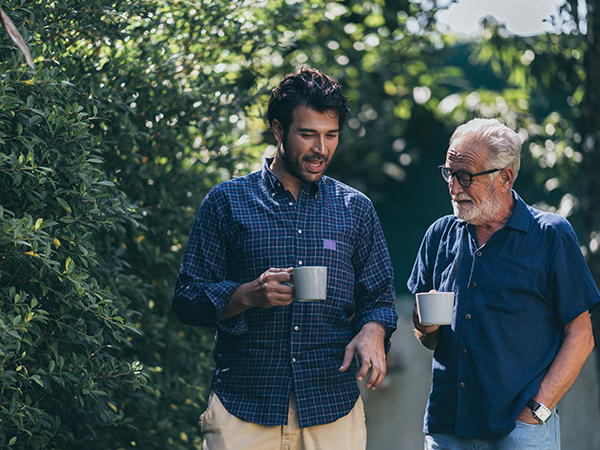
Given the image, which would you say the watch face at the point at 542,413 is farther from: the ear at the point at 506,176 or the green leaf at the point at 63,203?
the green leaf at the point at 63,203

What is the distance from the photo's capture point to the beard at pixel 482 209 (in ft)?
8.55

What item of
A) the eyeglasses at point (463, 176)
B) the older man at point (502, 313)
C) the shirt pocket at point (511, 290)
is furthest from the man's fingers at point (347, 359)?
the eyeglasses at point (463, 176)

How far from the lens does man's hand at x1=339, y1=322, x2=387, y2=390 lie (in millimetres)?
2377

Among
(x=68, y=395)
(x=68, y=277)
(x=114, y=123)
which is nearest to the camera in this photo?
(x=68, y=277)

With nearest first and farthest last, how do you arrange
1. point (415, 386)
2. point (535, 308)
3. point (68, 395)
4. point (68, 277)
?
point (535, 308) < point (68, 277) < point (68, 395) < point (415, 386)

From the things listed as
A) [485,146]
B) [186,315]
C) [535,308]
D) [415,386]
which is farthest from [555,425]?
→ [415,386]

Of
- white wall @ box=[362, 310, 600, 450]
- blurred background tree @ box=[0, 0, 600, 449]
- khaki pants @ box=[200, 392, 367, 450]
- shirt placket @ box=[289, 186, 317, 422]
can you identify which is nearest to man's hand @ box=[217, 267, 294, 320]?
shirt placket @ box=[289, 186, 317, 422]

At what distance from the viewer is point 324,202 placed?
2730mm

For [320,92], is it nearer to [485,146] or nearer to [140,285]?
[485,146]

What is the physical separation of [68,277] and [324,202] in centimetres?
107

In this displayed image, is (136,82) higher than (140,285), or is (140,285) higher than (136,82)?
(136,82)

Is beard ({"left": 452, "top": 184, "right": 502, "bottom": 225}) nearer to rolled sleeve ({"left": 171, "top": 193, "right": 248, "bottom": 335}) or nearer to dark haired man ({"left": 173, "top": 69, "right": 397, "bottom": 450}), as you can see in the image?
dark haired man ({"left": 173, "top": 69, "right": 397, "bottom": 450})

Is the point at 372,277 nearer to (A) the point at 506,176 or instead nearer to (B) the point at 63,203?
(A) the point at 506,176

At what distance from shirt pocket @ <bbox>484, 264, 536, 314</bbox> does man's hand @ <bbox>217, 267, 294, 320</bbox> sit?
2.56 ft
